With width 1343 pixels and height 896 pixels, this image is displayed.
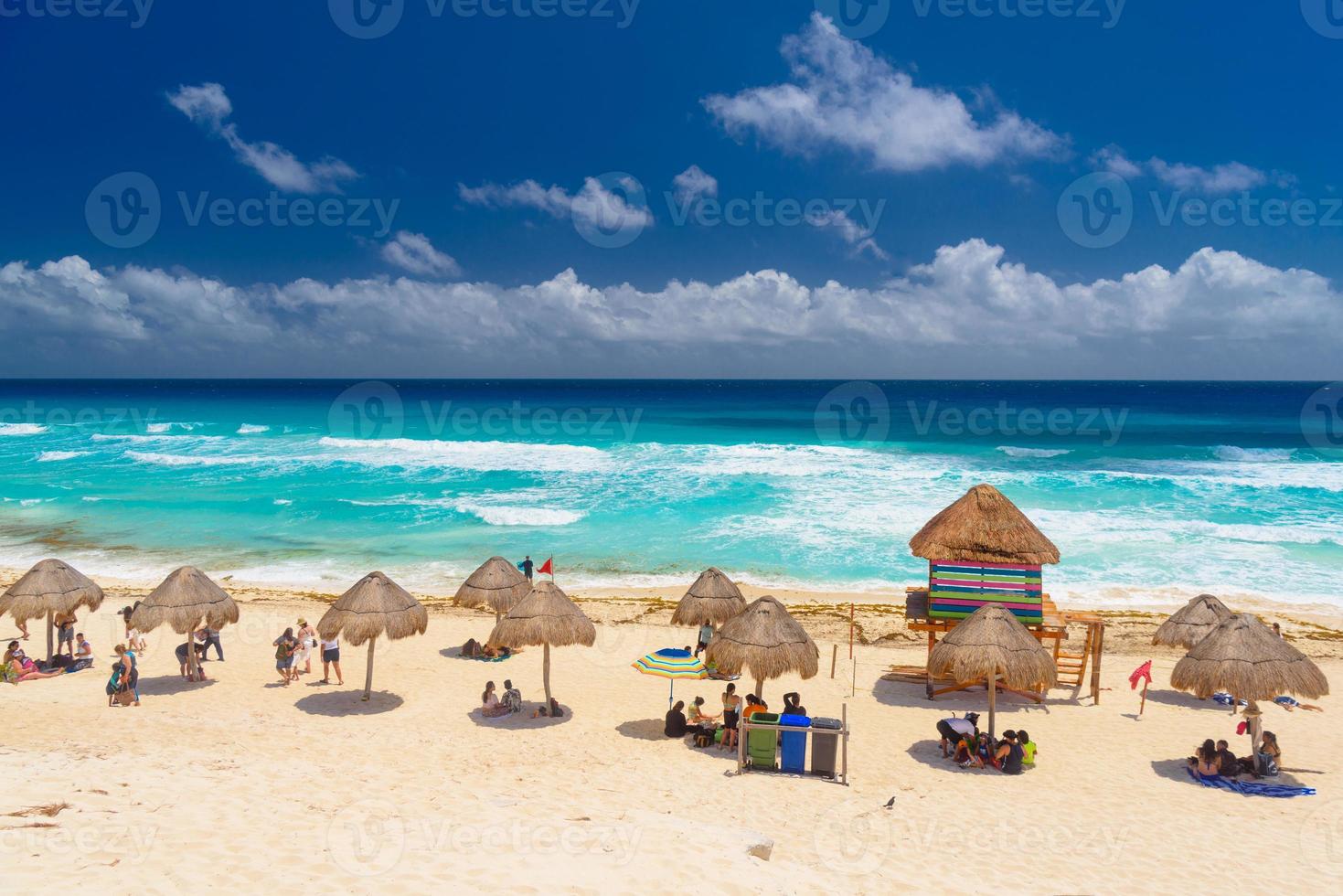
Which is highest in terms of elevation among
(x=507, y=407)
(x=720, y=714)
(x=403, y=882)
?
(x=507, y=407)

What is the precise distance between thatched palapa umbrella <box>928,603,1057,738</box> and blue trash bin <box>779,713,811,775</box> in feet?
7.72

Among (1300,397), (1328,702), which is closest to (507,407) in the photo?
(1328,702)

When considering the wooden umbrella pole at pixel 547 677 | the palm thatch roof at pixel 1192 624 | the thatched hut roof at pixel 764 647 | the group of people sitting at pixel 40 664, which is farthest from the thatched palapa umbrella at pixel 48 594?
the palm thatch roof at pixel 1192 624

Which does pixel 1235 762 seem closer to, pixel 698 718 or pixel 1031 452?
pixel 698 718

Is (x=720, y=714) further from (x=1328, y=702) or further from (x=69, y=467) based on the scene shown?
(x=69, y=467)

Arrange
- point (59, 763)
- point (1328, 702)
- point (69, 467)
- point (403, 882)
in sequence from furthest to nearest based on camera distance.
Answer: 1. point (69, 467)
2. point (1328, 702)
3. point (59, 763)
4. point (403, 882)

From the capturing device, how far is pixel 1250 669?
34.9ft

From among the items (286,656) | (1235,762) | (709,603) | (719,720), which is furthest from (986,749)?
(286,656)

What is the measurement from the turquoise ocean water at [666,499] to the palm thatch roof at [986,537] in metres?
7.70

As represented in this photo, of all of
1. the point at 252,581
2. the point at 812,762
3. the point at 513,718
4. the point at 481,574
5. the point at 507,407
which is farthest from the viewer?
the point at 507,407

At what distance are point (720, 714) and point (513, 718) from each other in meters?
3.37

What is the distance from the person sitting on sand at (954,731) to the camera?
1147 centimetres

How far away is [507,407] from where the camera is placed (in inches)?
4092

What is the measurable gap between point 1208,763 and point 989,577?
13.8 feet
